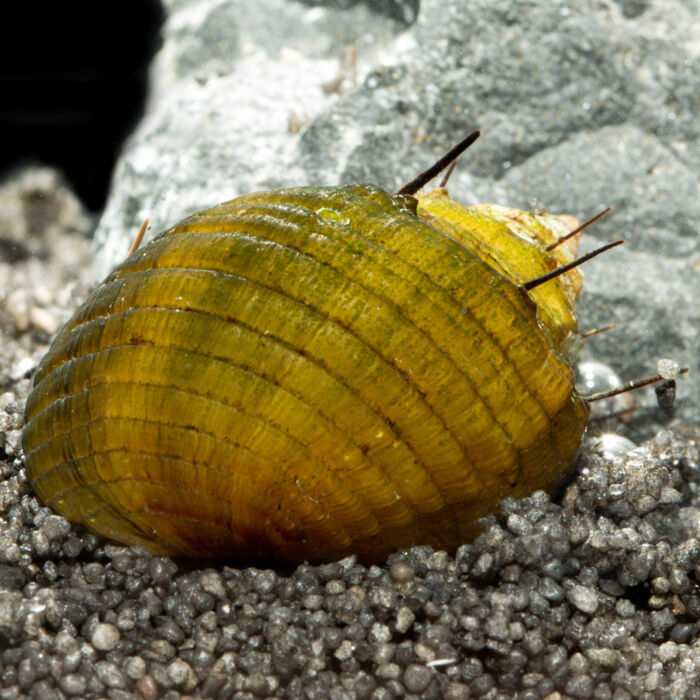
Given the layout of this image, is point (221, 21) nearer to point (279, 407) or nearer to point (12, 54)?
point (12, 54)

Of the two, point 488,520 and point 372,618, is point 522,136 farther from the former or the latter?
point 372,618

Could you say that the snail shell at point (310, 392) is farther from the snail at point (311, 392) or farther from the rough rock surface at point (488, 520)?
the rough rock surface at point (488, 520)

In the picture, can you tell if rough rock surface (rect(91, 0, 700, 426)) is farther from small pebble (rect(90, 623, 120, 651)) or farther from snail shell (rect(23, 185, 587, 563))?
small pebble (rect(90, 623, 120, 651))

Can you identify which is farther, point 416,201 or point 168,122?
point 168,122

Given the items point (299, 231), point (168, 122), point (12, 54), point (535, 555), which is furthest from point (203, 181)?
point (535, 555)

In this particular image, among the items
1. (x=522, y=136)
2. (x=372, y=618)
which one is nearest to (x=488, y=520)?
(x=372, y=618)

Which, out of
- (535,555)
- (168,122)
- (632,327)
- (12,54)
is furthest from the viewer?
(12,54)
